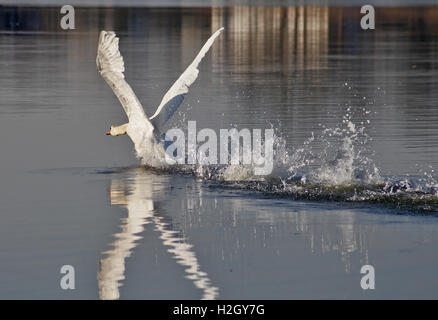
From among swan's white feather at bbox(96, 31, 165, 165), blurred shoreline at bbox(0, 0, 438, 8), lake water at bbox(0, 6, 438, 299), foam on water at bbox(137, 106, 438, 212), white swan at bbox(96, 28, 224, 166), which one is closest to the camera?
lake water at bbox(0, 6, 438, 299)

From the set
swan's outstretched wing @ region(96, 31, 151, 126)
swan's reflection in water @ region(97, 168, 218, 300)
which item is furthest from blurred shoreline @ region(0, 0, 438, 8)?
Answer: swan's reflection in water @ region(97, 168, 218, 300)

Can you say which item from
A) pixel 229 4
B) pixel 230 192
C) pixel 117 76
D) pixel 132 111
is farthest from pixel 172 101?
pixel 229 4

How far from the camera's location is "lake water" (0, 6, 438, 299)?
12.3 meters

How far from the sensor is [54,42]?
4775cm

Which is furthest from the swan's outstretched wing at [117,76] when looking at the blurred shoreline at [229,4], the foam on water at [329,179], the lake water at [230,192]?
the blurred shoreline at [229,4]

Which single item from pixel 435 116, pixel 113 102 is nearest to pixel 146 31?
pixel 113 102

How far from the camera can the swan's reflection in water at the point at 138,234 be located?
39.9ft

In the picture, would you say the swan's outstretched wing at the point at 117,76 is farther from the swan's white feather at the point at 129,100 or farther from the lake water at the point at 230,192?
the lake water at the point at 230,192

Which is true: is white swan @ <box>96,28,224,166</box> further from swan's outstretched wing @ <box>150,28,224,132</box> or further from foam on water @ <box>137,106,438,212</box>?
foam on water @ <box>137,106,438,212</box>

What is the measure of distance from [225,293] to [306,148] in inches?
348

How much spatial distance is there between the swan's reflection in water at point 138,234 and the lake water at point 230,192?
1.1 inches

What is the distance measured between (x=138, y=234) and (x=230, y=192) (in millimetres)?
2954

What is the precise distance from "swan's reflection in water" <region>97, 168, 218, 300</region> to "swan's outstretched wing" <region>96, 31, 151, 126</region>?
0.97 metres

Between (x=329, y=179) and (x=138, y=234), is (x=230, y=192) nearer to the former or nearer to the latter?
(x=329, y=179)
